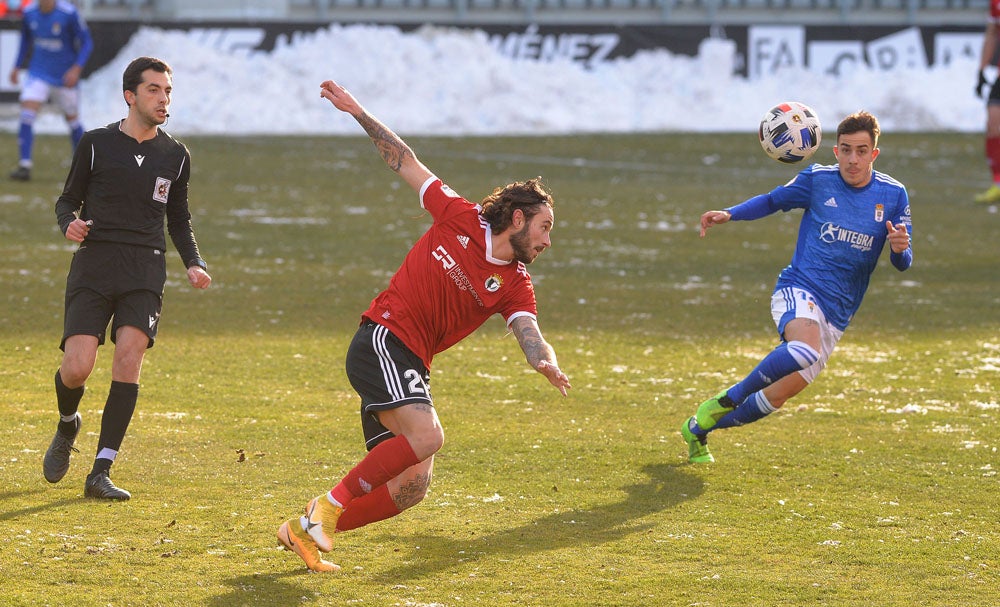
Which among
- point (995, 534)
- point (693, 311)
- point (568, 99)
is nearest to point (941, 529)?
point (995, 534)

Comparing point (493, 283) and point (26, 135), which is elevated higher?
point (493, 283)

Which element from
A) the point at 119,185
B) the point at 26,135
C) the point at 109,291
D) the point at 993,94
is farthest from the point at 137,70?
the point at 993,94

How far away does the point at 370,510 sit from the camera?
19.5 ft

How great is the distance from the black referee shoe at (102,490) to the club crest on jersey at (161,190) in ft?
4.47

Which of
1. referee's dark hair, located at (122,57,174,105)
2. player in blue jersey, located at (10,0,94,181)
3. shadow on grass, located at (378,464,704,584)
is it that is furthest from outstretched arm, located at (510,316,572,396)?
player in blue jersey, located at (10,0,94,181)

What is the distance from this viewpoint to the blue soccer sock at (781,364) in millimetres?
7352

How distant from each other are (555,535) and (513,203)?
1.51 m

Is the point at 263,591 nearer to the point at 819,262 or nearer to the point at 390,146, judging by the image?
the point at 390,146

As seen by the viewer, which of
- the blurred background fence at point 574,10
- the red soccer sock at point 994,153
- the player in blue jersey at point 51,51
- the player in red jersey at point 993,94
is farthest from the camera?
the blurred background fence at point 574,10

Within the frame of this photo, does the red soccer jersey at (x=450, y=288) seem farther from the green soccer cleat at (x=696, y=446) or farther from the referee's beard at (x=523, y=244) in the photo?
the green soccer cleat at (x=696, y=446)

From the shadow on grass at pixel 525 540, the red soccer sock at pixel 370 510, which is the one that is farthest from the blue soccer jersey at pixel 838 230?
the red soccer sock at pixel 370 510

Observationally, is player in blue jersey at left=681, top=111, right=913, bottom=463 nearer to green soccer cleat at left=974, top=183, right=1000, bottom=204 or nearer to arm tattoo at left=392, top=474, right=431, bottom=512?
arm tattoo at left=392, top=474, right=431, bottom=512

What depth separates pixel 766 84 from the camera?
27672mm

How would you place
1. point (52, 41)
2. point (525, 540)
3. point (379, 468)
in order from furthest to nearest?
point (52, 41), point (525, 540), point (379, 468)
